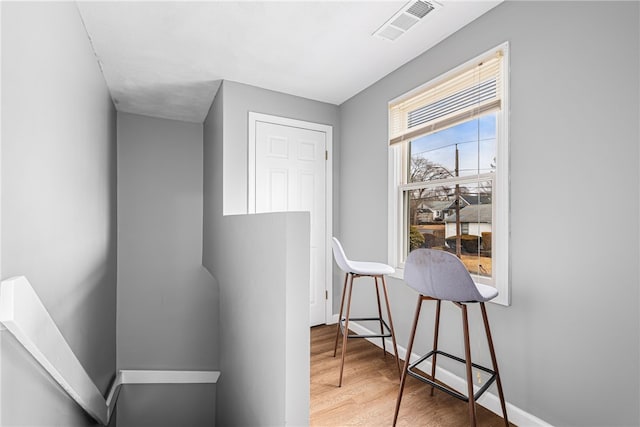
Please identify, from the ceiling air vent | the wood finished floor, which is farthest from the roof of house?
the ceiling air vent

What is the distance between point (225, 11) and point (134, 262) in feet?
10.1

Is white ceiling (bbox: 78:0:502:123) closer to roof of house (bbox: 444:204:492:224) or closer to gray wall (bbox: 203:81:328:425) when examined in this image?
gray wall (bbox: 203:81:328:425)

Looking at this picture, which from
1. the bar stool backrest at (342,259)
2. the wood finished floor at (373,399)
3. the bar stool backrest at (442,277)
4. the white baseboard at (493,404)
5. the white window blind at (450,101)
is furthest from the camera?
the bar stool backrest at (342,259)

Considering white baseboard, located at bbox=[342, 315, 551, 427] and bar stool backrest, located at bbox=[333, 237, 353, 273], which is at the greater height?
bar stool backrest, located at bbox=[333, 237, 353, 273]

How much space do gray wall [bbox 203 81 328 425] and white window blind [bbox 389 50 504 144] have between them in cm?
102

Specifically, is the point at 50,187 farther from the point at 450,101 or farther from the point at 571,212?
the point at 571,212

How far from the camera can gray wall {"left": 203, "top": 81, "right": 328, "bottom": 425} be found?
58.2 inches

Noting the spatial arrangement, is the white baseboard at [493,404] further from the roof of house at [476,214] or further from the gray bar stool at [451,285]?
the roof of house at [476,214]

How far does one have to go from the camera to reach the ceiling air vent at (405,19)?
1.83 metres

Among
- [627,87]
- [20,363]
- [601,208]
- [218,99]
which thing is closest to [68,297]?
[20,363]

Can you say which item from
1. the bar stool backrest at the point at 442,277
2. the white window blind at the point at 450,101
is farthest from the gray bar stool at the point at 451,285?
the white window blind at the point at 450,101

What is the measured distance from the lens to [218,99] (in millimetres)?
3037

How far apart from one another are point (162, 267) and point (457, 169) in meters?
3.53

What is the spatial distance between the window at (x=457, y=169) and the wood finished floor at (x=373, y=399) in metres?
0.75
